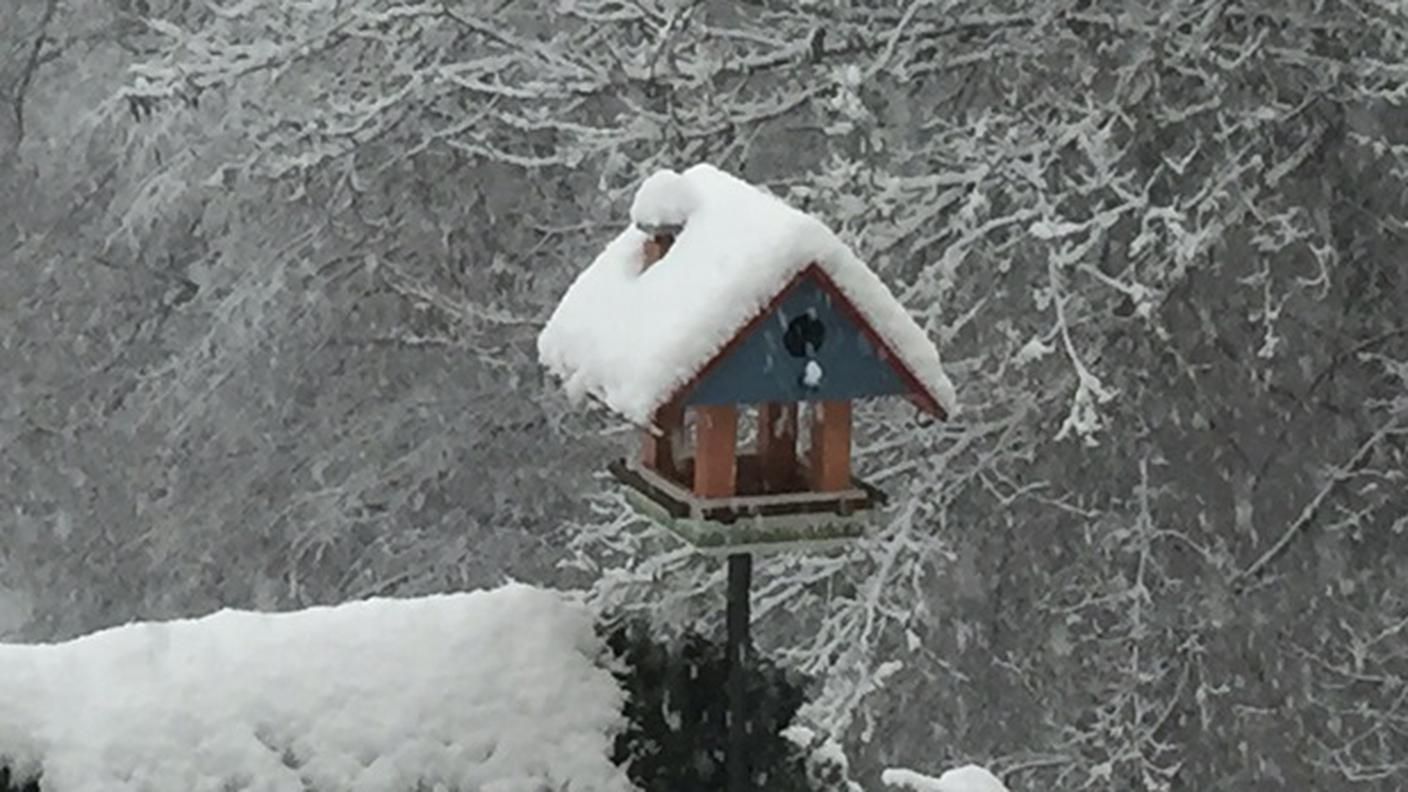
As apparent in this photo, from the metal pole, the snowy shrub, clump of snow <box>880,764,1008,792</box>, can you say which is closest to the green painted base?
the metal pole

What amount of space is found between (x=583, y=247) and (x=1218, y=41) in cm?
317

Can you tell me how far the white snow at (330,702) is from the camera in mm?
3258

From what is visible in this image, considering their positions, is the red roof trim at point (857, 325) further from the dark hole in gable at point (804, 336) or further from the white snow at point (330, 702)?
the white snow at point (330, 702)

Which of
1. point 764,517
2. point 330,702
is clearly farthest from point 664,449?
point 330,702

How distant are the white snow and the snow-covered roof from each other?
0.53 m

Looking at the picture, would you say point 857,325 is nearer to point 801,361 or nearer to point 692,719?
point 801,361

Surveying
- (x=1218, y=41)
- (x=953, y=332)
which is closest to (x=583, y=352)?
(x=953, y=332)

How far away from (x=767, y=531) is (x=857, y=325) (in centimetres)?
40

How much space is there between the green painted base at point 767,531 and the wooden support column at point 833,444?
0.24ft

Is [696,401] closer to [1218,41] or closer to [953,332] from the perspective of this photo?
[953,332]

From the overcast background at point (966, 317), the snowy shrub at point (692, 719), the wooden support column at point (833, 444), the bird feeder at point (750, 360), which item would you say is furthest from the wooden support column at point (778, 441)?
the overcast background at point (966, 317)

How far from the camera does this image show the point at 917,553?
22.0 ft

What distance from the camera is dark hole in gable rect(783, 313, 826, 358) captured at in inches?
133

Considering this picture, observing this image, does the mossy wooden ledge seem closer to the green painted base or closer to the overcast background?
the green painted base
